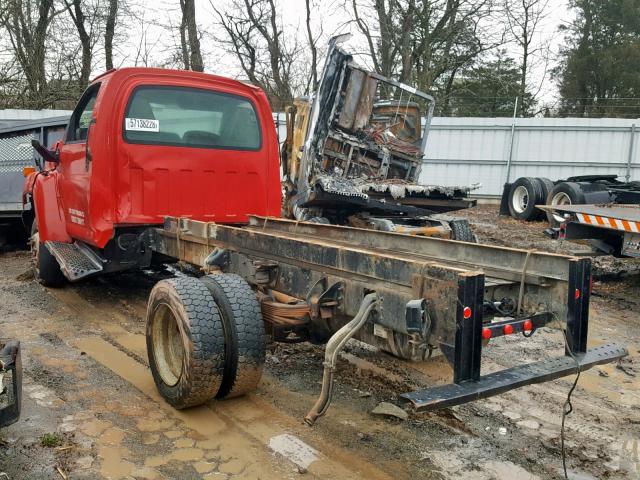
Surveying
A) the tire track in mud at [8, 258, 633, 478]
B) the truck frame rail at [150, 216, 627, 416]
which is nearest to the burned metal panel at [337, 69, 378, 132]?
the tire track in mud at [8, 258, 633, 478]

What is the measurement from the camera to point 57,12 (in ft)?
70.6

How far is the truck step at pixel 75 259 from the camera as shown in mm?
5265

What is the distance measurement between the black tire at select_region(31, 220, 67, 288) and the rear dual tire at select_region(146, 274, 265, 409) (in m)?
3.41

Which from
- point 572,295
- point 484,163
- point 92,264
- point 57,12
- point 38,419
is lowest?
point 38,419

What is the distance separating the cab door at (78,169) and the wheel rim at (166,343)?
5.88 ft

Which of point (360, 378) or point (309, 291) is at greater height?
point (309, 291)

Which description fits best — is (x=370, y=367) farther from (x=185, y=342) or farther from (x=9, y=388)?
(x=9, y=388)

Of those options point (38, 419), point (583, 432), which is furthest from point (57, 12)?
point (583, 432)

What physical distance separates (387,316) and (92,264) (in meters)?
3.51

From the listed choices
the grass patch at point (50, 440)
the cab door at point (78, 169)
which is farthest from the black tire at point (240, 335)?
the cab door at point (78, 169)

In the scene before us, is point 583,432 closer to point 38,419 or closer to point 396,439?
point 396,439

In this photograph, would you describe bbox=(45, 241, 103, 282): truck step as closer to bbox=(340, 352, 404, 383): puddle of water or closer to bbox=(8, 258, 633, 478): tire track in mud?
bbox=(8, 258, 633, 478): tire track in mud

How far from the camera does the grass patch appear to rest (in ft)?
10.5

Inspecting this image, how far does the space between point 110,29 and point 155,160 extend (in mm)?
19819
